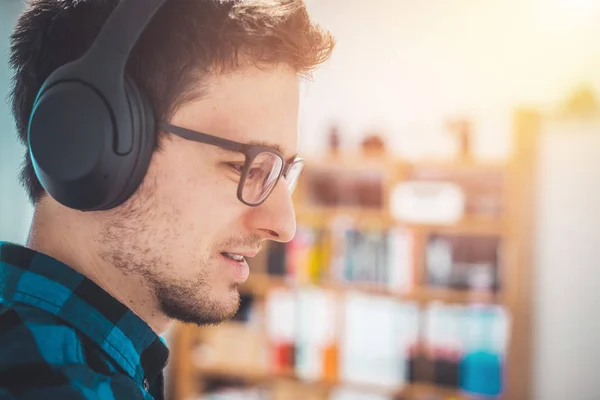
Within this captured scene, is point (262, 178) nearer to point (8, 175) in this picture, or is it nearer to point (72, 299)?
point (72, 299)

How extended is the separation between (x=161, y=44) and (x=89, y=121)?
121mm

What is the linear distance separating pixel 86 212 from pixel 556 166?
9.03 ft

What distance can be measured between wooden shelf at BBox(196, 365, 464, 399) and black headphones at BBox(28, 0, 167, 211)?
2.50 m

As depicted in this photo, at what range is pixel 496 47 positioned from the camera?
10.5 feet

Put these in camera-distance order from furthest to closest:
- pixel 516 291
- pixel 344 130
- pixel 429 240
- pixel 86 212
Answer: pixel 344 130 < pixel 429 240 < pixel 516 291 < pixel 86 212

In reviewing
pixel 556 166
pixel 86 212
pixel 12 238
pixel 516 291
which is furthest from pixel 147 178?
pixel 12 238

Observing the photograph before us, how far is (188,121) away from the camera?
69cm

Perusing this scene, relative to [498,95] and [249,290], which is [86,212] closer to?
[249,290]

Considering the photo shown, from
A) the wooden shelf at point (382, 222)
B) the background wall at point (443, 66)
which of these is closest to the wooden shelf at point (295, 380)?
the wooden shelf at point (382, 222)

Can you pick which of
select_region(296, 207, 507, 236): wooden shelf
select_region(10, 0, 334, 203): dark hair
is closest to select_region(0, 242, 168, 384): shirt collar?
select_region(10, 0, 334, 203): dark hair

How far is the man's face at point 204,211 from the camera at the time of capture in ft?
2.17

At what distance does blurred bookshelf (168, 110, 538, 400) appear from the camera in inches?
Answer: 109

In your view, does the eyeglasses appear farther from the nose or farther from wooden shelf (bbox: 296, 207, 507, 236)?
wooden shelf (bbox: 296, 207, 507, 236)

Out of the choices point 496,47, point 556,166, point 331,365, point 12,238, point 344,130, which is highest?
point 496,47
